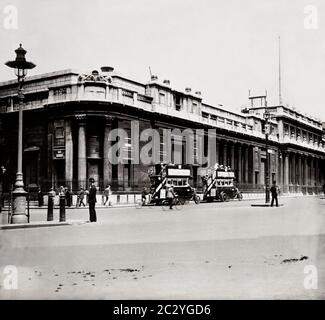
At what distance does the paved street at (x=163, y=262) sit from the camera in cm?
634

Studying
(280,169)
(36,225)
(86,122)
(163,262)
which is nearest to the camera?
(163,262)

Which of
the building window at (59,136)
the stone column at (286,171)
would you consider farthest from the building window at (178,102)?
the stone column at (286,171)

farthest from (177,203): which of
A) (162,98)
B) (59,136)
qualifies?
(162,98)

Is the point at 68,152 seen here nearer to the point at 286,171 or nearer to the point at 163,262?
the point at 163,262

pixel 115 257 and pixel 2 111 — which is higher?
pixel 2 111

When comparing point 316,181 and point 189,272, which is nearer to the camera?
point 189,272

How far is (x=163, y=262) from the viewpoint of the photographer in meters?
8.80

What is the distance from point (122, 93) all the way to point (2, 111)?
1097cm

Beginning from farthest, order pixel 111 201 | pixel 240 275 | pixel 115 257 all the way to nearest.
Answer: pixel 111 201, pixel 115 257, pixel 240 275

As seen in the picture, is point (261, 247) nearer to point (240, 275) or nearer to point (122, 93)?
point (240, 275)

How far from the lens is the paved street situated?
6336 millimetres

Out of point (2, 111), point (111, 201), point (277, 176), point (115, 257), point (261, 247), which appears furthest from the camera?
point (277, 176)
